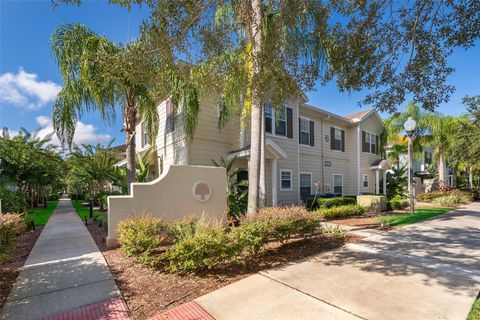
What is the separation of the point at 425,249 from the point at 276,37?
22.5 feet

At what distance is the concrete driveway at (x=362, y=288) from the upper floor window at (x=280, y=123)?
336 inches

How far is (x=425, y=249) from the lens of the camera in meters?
7.02

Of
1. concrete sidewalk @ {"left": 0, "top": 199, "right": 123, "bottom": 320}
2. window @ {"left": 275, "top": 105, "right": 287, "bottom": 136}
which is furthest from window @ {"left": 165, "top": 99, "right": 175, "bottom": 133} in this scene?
concrete sidewalk @ {"left": 0, "top": 199, "right": 123, "bottom": 320}

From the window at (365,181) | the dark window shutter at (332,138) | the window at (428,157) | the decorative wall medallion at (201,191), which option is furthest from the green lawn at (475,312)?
the window at (428,157)

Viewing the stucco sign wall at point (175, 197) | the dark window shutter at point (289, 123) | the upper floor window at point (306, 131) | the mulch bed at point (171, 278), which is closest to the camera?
the mulch bed at point (171, 278)

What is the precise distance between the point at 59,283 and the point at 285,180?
38.8 ft

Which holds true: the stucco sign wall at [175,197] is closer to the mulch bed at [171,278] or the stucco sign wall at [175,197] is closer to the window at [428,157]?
the mulch bed at [171,278]

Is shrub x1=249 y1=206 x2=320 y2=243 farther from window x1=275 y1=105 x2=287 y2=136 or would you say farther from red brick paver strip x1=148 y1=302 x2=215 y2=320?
window x1=275 y1=105 x2=287 y2=136

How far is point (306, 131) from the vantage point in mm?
16891

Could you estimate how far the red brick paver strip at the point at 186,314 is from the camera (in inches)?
139

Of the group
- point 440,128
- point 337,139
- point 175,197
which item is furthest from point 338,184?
point 175,197

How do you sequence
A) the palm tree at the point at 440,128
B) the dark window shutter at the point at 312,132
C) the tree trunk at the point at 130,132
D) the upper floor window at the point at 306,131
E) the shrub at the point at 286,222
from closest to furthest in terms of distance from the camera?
the shrub at the point at 286,222
the tree trunk at the point at 130,132
the upper floor window at the point at 306,131
the dark window shutter at the point at 312,132
the palm tree at the point at 440,128

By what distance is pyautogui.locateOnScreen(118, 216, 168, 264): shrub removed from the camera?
5359 mm

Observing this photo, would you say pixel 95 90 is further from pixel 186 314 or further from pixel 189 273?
pixel 186 314
